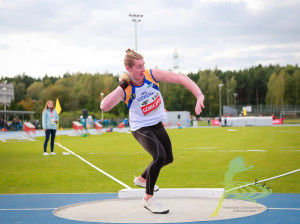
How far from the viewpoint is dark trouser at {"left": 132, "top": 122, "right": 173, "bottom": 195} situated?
222 inches

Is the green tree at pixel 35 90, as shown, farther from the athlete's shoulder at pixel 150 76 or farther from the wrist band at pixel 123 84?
the wrist band at pixel 123 84

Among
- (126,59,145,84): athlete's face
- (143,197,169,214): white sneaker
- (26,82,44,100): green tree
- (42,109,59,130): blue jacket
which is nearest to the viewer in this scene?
(126,59,145,84): athlete's face

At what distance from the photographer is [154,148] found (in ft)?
18.5

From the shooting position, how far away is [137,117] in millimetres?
5742

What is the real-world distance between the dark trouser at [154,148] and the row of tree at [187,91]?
94941 millimetres

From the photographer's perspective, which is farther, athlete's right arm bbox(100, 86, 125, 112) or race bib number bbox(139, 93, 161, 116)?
race bib number bbox(139, 93, 161, 116)

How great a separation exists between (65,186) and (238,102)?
13697cm

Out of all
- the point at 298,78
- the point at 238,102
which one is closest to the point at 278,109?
the point at 298,78

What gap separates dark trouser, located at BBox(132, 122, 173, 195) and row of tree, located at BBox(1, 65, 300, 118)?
311 feet

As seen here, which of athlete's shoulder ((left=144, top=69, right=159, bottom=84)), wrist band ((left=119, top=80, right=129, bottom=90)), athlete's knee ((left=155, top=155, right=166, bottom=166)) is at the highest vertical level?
athlete's shoulder ((left=144, top=69, right=159, bottom=84))

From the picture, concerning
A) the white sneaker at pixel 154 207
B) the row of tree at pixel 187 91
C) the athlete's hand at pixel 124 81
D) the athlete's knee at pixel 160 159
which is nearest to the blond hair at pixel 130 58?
the athlete's hand at pixel 124 81

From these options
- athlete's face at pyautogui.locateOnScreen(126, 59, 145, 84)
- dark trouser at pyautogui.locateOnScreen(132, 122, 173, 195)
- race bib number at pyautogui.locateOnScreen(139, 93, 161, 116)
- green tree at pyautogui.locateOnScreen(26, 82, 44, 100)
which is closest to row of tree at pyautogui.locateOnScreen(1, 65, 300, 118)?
green tree at pyautogui.locateOnScreen(26, 82, 44, 100)

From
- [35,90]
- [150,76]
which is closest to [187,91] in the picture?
[35,90]

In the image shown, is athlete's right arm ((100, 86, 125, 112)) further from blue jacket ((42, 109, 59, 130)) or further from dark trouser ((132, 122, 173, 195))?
blue jacket ((42, 109, 59, 130))
